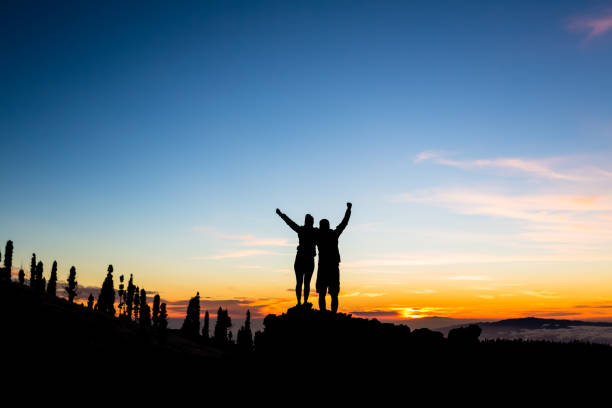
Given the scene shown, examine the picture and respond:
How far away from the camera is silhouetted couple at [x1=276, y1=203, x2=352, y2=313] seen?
17219mm

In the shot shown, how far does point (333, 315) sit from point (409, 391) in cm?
Answer: 477

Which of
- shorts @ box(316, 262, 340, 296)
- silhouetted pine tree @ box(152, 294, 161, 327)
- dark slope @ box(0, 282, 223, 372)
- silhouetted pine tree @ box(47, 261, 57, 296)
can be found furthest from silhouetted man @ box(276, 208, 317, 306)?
silhouetted pine tree @ box(47, 261, 57, 296)

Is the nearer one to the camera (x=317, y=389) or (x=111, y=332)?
(x=317, y=389)

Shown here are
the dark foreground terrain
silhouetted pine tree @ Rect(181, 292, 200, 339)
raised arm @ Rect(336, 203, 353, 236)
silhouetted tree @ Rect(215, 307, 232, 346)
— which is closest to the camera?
the dark foreground terrain

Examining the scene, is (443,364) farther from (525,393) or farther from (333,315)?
(333,315)

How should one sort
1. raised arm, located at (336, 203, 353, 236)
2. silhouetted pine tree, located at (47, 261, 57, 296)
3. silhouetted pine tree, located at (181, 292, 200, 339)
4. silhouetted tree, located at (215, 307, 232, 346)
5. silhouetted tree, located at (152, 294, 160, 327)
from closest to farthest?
raised arm, located at (336, 203, 353, 236), silhouetted tree, located at (215, 307, 232, 346), silhouetted pine tree, located at (181, 292, 200, 339), silhouetted pine tree, located at (47, 261, 57, 296), silhouetted tree, located at (152, 294, 160, 327)

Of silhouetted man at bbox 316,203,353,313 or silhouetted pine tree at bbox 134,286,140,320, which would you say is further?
silhouetted pine tree at bbox 134,286,140,320

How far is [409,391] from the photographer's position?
39.7 feet

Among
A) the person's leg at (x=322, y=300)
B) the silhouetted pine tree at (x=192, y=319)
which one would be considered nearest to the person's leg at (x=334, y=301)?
the person's leg at (x=322, y=300)

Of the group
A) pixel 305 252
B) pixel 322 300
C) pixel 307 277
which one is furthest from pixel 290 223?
pixel 322 300

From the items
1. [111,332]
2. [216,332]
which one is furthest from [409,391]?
[216,332]

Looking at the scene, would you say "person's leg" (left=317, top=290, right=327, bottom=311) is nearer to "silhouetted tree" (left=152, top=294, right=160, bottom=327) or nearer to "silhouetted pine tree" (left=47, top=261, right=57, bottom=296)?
"silhouetted tree" (left=152, top=294, right=160, bottom=327)

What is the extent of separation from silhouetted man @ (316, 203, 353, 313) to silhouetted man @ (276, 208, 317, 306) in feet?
1.07

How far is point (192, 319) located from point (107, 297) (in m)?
31.6
